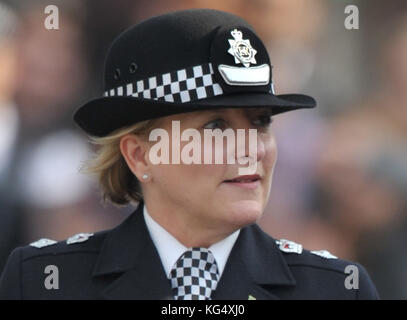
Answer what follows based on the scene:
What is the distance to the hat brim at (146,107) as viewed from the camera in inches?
100.0

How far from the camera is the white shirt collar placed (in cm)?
270

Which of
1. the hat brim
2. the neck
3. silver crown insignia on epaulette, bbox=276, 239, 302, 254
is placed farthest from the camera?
silver crown insignia on epaulette, bbox=276, 239, 302, 254

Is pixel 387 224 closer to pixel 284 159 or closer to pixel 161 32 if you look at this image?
pixel 284 159

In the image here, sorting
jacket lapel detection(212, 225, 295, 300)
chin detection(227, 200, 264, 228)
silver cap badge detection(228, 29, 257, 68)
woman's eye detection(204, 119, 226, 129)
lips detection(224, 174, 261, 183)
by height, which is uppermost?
silver cap badge detection(228, 29, 257, 68)

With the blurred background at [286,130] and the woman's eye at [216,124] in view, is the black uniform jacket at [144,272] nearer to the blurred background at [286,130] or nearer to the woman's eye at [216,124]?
the woman's eye at [216,124]

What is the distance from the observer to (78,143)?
4535 mm

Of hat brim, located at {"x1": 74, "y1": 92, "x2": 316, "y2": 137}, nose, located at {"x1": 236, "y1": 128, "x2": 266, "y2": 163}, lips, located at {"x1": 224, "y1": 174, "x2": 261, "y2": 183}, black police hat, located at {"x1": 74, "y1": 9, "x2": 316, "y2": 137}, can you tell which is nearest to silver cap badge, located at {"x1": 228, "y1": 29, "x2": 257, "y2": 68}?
black police hat, located at {"x1": 74, "y1": 9, "x2": 316, "y2": 137}

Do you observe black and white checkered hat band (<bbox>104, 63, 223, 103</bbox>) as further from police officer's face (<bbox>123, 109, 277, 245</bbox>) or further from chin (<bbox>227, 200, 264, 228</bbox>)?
A: chin (<bbox>227, 200, 264, 228</bbox>)

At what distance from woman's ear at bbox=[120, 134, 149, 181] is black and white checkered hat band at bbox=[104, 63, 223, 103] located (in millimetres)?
175

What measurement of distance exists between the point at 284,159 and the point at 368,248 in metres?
0.67

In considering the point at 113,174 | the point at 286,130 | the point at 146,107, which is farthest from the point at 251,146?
the point at 286,130

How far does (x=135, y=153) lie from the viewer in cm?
278

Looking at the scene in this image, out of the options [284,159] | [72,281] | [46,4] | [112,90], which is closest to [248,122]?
[112,90]

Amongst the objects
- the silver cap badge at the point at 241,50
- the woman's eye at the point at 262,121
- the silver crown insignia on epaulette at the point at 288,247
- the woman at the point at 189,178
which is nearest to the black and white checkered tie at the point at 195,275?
the woman at the point at 189,178
